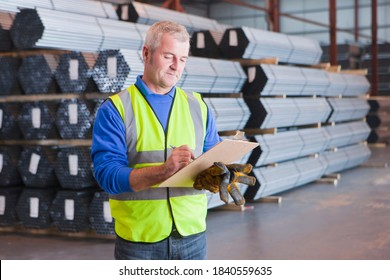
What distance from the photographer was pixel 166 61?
7.66ft

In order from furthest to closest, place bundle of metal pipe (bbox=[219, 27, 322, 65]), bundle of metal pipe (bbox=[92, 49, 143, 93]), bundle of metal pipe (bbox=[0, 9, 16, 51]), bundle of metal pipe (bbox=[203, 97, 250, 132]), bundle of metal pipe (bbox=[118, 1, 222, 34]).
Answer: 1. bundle of metal pipe (bbox=[118, 1, 222, 34])
2. bundle of metal pipe (bbox=[219, 27, 322, 65])
3. bundle of metal pipe (bbox=[203, 97, 250, 132])
4. bundle of metal pipe (bbox=[0, 9, 16, 51])
5. bundle of metal pipe (bbox=[92, 49, 143, 93])

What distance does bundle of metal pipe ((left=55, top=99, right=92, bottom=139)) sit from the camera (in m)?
6.45

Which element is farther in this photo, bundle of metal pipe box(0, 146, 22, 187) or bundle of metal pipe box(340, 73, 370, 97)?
bundle of metal pipe box(340, 73, 370, 97)

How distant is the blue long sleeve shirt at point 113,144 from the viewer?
2289mm

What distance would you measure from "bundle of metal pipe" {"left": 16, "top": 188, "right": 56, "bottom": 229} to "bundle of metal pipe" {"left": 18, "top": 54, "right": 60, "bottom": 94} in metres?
1.04

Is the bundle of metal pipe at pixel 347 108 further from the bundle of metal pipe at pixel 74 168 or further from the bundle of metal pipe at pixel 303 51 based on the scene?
the bundle of metal pipe at pixel 74 168

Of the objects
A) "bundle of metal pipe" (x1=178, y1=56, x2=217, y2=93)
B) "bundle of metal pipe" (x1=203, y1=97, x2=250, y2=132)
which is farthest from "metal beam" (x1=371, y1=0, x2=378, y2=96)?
"bundle of metal pipe" (x1=178, y1=56, x2=217, y2=93)

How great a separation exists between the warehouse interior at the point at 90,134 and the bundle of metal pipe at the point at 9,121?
1 centimetres

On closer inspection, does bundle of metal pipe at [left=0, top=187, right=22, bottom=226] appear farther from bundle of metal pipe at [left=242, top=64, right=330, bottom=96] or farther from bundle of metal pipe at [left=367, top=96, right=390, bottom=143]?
bundle of metal pipe at [left=367, top=96, right=390, bottom=143]

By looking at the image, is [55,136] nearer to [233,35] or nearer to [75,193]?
[75,193]

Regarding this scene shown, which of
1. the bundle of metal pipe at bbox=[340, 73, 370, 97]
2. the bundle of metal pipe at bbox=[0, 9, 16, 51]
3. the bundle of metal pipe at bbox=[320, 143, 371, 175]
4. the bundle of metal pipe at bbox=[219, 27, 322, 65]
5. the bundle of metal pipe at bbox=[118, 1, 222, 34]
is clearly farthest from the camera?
the bundle of metal pipe at bbox=[340, 73, 370, 97]

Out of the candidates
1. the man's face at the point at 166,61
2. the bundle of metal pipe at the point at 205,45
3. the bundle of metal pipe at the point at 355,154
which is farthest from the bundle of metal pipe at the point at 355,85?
the man's face at the point at 166,61
